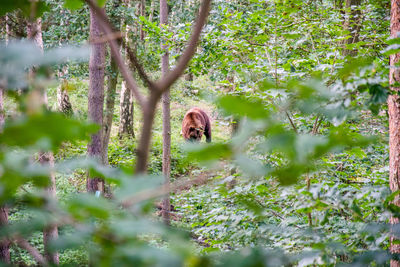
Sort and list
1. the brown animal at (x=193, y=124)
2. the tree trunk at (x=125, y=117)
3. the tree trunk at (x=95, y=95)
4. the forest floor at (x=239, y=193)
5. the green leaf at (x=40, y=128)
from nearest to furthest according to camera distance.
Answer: the green leaf at (x=40, y=128), the forest floor at (x=239, y=193), the tree trunk at (x=95, y=95), the brown animal at (x=193, y=124), the tree trunk at (x=125, y=117)

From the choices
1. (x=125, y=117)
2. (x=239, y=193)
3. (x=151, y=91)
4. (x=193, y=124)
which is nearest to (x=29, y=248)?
(x=239, y=193)

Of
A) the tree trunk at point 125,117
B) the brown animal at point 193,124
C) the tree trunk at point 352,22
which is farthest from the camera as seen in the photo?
the tree trunk at point 125,117

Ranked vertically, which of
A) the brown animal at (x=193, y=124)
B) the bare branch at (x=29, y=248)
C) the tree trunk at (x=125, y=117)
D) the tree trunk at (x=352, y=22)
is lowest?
the bare branch at (x=29, y=248)

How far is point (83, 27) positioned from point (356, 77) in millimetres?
7206

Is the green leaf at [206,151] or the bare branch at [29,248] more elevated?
the green leaf at [206,151]

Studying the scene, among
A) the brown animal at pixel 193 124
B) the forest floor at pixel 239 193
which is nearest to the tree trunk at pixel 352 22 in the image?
the forest floor at pixel 239 193

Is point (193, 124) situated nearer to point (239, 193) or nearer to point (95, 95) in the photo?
point (95, 95)

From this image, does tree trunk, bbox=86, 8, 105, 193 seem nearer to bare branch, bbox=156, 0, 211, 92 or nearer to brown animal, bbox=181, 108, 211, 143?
brown animal, bbox=181, 108, 211, 143

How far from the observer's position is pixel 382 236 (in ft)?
5.03

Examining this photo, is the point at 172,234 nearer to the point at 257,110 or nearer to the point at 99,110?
the point at 257,110

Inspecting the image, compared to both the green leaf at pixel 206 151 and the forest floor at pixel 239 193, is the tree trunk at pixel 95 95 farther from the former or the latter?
the green leaf at pixel 206 151

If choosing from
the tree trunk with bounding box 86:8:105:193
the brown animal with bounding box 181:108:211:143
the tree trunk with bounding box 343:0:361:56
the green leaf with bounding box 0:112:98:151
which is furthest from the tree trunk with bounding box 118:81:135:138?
the green leaf with bounding box 0:112:98:151

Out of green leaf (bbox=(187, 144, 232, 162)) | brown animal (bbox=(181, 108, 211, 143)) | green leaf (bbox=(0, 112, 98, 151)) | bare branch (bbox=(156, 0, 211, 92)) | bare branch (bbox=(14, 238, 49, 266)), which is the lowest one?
bare branch (bbox=(14, 238, 49, 266))

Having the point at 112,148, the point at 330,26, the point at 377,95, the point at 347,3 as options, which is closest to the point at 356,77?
the point at 377,95
